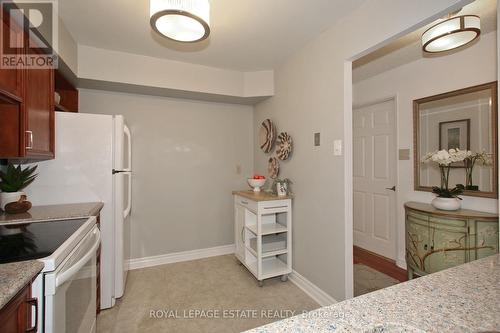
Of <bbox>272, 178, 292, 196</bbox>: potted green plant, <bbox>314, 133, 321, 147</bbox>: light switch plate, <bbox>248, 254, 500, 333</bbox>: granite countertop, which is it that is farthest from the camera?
<bbox>272, 178, 292, 196</bbox>: potted green plant

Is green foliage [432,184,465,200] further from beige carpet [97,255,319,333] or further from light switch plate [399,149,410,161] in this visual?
beige carpet [97,255,319,333]

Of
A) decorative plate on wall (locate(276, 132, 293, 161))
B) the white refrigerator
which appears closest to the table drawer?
decorative plate on wall (locate(276, 132, 293, 161))

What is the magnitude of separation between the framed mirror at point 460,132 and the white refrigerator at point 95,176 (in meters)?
3.09

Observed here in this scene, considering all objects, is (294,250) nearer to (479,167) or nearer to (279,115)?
(279,115)

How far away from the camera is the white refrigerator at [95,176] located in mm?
1861

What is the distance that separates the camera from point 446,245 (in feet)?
6.52

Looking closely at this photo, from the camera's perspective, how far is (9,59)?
4.49 ft

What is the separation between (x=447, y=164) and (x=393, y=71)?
1287mm

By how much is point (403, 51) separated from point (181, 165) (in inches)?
112

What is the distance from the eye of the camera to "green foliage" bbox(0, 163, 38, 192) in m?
1.69

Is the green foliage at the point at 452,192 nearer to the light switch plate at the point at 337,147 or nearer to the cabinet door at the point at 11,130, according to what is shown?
the light switch plate at the point at 337,147

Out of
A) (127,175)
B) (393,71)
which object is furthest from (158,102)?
(393,71)

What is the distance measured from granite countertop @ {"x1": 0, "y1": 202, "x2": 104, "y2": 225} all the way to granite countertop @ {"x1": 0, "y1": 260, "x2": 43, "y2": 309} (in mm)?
707

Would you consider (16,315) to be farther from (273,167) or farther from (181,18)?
(273,167)
